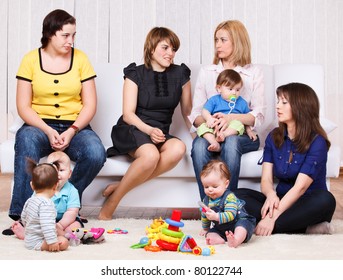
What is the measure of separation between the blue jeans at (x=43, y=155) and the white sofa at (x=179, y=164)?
144 millimetres

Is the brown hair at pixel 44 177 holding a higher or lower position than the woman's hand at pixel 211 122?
lower

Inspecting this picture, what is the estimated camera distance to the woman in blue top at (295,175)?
8.87 feet

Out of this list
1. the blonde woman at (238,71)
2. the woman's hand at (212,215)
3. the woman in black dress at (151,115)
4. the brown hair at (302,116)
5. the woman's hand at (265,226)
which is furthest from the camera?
the blonde woman at (238,71)

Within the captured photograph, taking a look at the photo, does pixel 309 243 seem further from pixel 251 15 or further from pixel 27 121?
pixel 251 15

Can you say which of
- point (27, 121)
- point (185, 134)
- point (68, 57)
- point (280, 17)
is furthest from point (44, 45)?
point (280, 17)

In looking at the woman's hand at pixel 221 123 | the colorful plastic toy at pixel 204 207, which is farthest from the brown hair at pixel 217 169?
the woman's hand at pixel 221 123

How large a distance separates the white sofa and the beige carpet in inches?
16.7

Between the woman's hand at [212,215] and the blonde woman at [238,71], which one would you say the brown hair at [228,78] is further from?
the woman's hand at [212,215]

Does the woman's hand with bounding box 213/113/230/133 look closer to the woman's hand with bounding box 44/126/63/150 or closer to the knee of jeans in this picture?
the knee of jeans

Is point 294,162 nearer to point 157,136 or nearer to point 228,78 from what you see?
point 228,78

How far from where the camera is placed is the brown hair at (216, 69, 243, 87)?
10.0ft

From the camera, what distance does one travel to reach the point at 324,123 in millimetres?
A: 3238

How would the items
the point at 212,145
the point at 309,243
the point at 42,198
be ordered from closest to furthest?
the point at 42,198
the point at 309,243
the point at 212,145

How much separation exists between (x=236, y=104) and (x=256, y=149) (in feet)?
0.81
